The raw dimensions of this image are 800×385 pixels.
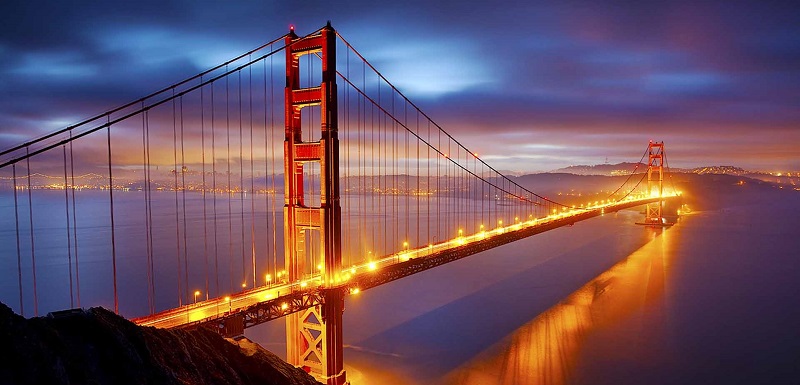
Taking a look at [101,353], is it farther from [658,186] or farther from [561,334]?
[658,186]

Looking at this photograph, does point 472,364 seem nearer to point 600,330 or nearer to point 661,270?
point 600,330

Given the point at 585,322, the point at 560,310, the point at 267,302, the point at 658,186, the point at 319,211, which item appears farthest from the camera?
the point at 658,186

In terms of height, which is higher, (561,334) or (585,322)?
(561,334)

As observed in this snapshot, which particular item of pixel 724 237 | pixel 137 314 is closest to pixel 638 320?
pixel 137 314

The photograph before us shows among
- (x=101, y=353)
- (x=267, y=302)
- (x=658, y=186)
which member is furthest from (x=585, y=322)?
(x=658, y=186)

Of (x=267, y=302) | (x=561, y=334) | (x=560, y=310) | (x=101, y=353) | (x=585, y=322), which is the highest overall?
(x=101, y=353)

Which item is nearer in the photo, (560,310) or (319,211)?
(319,211)

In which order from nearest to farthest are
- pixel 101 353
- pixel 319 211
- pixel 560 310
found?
1. pixel 101 353
2. pixel 319 211
3. pixel 560 310
